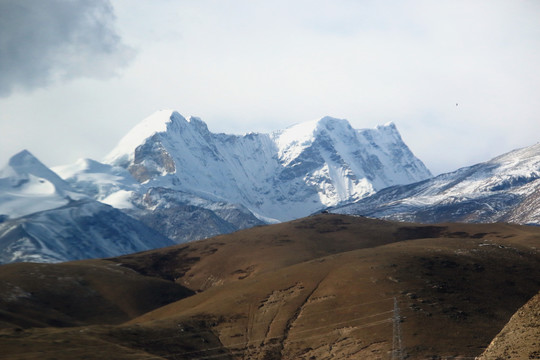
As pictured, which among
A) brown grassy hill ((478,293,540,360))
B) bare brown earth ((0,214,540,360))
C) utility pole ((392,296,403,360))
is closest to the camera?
brown grassy hill ((478,293,540,360))

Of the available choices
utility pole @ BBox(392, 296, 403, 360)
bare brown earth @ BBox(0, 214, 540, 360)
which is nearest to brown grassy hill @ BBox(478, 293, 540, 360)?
bare brown earth @ BBox(0, 214, 540, 360)

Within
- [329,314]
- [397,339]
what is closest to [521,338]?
[397,339]

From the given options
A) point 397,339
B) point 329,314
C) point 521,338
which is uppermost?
→ point 329,314

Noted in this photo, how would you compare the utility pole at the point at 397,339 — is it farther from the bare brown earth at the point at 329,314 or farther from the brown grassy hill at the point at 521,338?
the brown grassy hill at the point at 521,338

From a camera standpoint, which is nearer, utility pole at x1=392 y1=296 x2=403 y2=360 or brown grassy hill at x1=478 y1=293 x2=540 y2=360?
brown grassy hill at x1=478 y1=293 x2=540 y2=360

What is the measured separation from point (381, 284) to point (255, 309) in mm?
26885

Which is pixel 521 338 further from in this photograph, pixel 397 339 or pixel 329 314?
pixel 329 314

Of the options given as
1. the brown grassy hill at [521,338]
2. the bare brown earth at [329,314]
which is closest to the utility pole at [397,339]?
the bare brown earth at [329,314]

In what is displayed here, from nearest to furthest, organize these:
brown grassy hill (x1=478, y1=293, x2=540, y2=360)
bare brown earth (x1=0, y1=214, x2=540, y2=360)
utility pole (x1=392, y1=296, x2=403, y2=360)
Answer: brown grassy hill (x1=478, y1=293, x2=540, y2=360)
utility pole (x1=392, y1=296, x2=403, y2=360)
bare brown earth (x1=0, y1=214, x2=540, y2=360)

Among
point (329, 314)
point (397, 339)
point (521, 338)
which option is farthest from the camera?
point (329, 314)

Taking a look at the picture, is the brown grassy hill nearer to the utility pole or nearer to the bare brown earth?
the bare brown earth

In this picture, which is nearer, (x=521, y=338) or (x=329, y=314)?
(x=521, y=338)

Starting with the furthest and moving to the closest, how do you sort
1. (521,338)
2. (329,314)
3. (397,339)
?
(329,314) < (397,339) < (521,338)

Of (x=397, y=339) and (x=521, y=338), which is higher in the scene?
(x=521, y=338)
